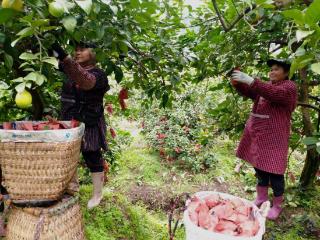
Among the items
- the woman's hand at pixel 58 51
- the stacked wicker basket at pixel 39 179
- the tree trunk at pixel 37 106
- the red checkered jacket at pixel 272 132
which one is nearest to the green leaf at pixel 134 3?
the woman's hand at pixel 58 51

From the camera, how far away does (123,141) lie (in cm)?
513

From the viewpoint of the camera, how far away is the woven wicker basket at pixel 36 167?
1644 mm

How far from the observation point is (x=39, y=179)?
1697 mm

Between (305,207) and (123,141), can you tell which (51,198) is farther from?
(123,141)

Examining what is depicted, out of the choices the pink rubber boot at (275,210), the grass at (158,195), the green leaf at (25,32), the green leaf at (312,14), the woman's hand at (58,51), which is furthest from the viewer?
the pink rubber boot at (275,210)

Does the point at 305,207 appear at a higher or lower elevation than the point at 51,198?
lower

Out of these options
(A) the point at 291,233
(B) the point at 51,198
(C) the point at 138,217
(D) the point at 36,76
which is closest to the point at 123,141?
(C) the point at 138,217

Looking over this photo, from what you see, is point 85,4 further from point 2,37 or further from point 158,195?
point 158,195

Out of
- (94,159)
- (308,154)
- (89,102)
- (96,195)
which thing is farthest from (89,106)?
(308,154)

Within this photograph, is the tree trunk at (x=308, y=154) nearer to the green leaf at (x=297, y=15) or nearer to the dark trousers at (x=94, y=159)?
the dark trousers at (x=94, y=159)

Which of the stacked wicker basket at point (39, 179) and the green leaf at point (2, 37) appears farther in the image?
the stacked wicker basket at point (39, 179)

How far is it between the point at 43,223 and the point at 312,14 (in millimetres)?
1482

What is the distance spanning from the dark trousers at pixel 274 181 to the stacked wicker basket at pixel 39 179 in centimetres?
133

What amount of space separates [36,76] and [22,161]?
2.34 feet
